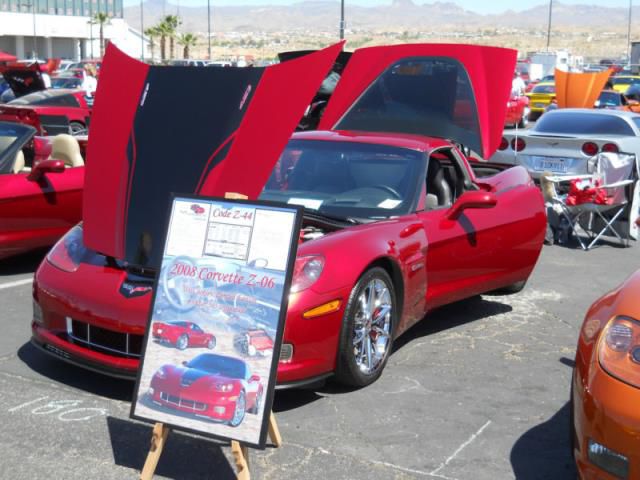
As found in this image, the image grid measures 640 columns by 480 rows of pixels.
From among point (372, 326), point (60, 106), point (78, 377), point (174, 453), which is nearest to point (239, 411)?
point (174, 453)

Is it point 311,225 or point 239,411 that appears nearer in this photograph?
point 239,411

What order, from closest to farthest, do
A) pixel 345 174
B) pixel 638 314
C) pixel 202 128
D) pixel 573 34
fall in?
pixel 638 314, pixel 202 128, pixel 345 174, pixel 573 34

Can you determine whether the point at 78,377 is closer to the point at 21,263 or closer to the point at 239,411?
the point at 239,411

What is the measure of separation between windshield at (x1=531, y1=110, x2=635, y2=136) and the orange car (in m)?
10.1

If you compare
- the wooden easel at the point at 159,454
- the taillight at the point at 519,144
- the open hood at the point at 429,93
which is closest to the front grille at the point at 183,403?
the wooden easel at the point at 159,454

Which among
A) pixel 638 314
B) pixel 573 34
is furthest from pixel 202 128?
pixel 573 34

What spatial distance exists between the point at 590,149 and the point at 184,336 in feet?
28.6

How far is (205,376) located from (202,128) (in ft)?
5.71

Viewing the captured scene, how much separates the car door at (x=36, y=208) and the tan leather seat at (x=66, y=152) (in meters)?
0.27

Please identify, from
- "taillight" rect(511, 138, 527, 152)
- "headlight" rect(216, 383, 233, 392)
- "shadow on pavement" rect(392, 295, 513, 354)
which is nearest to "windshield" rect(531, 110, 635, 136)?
"taillight" rect(511, 138, 527, 152)

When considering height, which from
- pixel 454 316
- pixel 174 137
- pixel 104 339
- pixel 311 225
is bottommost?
pixel 454 316

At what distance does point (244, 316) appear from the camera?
4.06 meters

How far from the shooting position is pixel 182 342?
4125 mm

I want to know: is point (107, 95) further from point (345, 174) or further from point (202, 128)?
point (345, 174)
